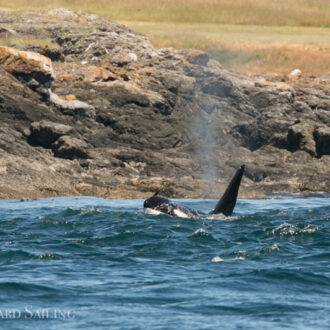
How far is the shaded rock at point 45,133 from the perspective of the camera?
35.0 meters

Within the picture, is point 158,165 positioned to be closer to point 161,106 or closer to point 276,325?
point 161,106

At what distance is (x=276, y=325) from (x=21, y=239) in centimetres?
899

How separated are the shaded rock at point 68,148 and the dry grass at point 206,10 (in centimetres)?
2380

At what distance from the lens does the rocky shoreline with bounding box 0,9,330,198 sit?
111 ft

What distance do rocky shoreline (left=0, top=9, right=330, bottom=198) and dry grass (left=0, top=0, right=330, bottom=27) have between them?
7887mm

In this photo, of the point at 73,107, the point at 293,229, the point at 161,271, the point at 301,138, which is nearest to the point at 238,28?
the point at 301,138

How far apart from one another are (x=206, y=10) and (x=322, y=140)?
19.8m

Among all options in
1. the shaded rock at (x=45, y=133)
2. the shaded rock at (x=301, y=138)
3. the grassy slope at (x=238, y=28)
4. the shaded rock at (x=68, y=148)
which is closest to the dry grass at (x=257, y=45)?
the grassy slope at (x=238, y=28)

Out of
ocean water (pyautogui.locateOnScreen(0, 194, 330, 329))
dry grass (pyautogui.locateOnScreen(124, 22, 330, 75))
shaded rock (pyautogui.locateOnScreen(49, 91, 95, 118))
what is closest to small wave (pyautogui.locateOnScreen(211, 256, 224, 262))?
ocean water (pyautogui.locateOnScreen(0, 194, 330, 329))

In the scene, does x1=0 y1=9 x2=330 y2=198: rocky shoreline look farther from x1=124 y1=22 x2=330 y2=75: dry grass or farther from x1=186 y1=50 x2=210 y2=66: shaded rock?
x1=124 y1=22 x2=330 y2=75: dry grass

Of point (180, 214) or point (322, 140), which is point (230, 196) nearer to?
point (180, 214)

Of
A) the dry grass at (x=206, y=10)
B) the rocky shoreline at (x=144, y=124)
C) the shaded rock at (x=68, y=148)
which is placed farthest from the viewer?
the dry grass at (x=206, y=10)

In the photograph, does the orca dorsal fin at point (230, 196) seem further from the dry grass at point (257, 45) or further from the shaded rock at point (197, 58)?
the dry grass at point (257, 45)

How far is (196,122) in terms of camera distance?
43.3 meters
